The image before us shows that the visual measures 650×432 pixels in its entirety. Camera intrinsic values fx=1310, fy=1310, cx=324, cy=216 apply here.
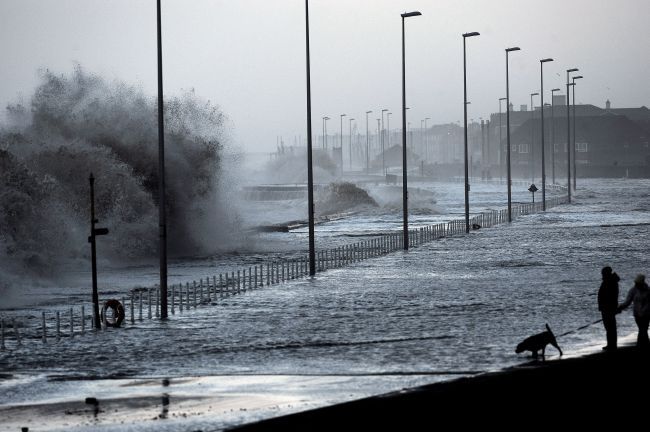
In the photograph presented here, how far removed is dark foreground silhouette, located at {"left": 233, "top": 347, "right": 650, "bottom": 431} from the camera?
16.2 meters

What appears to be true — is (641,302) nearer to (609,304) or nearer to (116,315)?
(609,304)

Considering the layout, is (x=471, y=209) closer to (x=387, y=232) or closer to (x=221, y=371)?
(x=387, y=232)

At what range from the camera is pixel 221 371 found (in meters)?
23.2

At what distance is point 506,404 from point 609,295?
6538 mm

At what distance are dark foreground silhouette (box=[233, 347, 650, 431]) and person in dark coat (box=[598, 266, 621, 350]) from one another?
1.72 meters

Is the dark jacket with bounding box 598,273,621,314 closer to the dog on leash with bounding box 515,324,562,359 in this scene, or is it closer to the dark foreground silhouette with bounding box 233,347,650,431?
the dog on leash with bounding box 515,324,562,359

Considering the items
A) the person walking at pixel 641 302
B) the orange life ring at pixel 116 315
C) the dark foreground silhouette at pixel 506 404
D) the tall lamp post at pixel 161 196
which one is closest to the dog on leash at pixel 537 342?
the person walking at pixel 641 302

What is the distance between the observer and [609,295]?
76.6ft

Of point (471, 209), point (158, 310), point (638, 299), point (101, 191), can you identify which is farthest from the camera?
point (471, 209)

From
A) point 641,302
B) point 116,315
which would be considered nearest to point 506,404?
point 641,302

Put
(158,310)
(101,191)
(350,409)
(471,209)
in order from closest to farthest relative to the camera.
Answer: (350,409) < (158,310) < (101,191) < (471,209)

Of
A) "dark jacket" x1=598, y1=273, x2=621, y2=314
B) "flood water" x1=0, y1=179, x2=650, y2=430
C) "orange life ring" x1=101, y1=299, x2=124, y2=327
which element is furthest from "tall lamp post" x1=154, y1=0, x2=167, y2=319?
"dark jacket" x1=598, y1=273, x2=621, y2=314

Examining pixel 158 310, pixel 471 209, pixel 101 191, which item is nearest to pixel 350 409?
pixel 158 310

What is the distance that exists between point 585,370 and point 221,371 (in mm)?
6458
